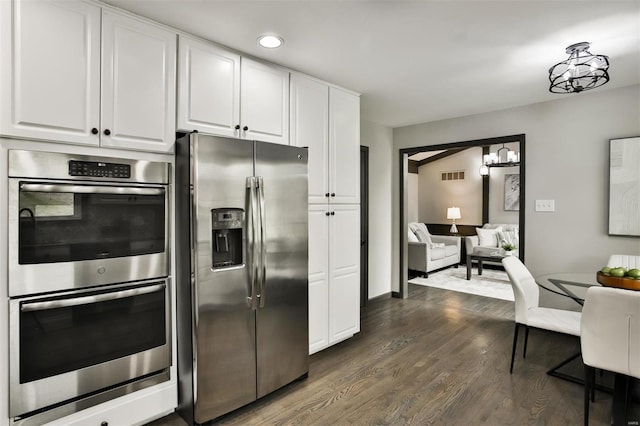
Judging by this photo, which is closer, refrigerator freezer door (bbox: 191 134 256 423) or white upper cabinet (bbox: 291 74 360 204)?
refrigerator freezer door (bbox: 191 134 256 423)

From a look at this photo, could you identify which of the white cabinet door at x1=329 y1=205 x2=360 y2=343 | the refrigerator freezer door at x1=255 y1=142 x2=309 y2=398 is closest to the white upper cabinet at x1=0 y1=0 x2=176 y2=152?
the refrigerator freezer door at x1=255 y1=142 x2=309 y2=398

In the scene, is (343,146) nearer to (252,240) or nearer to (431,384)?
(252,240)

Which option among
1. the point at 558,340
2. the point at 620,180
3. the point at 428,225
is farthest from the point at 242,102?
the point at 428,225

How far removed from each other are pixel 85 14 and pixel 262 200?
54.1 inches

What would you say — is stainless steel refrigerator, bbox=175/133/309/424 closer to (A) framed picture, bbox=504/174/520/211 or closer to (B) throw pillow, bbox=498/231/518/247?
(B) throw pillow, bbox=498/231/518/247

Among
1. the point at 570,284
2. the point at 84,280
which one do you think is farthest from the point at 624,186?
the point at 84,280

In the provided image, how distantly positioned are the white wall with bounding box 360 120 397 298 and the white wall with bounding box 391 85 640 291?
1441 millimetres

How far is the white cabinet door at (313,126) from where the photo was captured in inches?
113

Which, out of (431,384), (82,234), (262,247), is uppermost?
(82,234)

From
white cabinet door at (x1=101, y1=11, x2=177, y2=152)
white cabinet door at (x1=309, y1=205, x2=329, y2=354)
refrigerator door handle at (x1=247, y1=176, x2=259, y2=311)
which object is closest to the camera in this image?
white cabinet door at (x1=101, y1=11, x2=177, y2=152)

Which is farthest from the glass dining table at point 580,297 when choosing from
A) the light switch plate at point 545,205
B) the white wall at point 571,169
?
the light switch plate at point 545,205

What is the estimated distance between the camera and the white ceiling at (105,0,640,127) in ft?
6.51

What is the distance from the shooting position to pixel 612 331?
1.94 m

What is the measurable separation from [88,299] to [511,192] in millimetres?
8312
